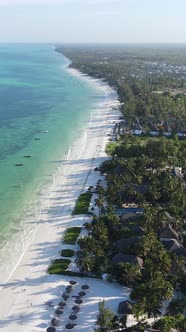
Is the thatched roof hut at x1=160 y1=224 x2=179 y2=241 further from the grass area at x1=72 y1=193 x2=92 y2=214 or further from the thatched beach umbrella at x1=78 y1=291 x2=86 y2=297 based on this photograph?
the thatched beach umbrella at x1=78 y1=291 x2=86 y2=297

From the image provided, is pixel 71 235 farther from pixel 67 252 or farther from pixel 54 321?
pixel 54 321

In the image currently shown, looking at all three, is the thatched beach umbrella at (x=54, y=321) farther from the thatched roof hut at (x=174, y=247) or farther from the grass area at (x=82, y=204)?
the grass area at (x=82, y=204)

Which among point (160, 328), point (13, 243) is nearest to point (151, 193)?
point (13, 243)

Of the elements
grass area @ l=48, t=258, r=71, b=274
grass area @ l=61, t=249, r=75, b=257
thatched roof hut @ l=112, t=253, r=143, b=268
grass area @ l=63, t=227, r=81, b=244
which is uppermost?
thatched roof hut @ l=112, t=253, r=143, b=268

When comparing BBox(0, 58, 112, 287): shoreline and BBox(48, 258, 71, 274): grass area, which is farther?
BBox(0, 58, 112, 287): shoreline

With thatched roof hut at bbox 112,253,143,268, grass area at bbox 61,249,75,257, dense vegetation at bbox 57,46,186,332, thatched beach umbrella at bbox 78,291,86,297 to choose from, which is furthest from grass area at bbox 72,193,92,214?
thatched beach umbrella at bbox 78,291,86,297

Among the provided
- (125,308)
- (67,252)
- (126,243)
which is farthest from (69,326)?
(126,243)

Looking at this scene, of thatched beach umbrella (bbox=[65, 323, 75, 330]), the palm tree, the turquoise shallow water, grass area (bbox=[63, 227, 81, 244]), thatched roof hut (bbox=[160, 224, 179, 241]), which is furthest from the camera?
the turquoise shallow water

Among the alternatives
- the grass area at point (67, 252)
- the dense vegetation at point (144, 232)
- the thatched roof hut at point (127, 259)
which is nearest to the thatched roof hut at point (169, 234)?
the dense vegetation at point (144, 232)
